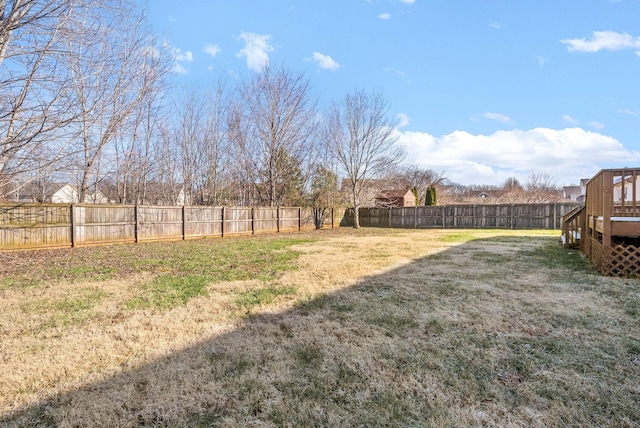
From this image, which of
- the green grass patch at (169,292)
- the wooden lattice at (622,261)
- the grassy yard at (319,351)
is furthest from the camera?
the wooden lattice at (622,261)

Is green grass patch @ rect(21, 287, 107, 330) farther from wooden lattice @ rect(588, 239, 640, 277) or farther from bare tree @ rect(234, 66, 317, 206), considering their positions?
bare tree @ rect(234, 66, 317, 206)

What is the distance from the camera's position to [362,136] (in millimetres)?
20047

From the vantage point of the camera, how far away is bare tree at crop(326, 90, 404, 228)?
19.9 m

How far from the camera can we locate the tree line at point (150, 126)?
436cm

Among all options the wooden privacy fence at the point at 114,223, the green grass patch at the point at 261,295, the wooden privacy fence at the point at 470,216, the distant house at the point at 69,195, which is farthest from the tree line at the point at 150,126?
the green grass patch at the point at 261,295

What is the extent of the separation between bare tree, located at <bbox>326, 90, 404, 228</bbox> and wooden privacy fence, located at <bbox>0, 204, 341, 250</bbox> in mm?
6916

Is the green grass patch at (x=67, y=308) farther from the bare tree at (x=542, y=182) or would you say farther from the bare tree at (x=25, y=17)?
the bare tree at (x=542, y=182)

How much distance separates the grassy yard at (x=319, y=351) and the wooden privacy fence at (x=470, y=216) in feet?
55.4

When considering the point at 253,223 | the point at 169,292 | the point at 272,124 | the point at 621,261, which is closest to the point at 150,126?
the point at 272,124

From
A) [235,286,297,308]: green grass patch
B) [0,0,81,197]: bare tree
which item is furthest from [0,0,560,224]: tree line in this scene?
[235,286,297,308]: green grass patch

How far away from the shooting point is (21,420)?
1.67 meters

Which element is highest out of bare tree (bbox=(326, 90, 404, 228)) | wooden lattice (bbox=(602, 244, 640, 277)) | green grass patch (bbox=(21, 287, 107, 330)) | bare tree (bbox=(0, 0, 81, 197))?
bare tree (bbox=(326, 90, 404, 228))

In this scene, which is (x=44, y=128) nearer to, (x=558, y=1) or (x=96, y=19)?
(x=96, y=19)

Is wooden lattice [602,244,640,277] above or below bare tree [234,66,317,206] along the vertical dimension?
below
